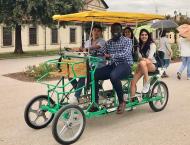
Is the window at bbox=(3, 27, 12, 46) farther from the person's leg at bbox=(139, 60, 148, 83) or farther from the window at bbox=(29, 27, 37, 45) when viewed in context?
the person's leg at bbox=(139, 60, 148, 83)

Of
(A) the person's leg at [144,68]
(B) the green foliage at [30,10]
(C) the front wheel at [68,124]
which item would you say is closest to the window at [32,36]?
(B) the green foliage at [30,10]

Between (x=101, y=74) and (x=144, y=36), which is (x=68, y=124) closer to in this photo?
(x=101, y=74)

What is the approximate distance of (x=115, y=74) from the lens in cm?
710

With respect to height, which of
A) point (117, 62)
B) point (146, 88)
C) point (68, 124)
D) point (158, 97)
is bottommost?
point (68, 124)

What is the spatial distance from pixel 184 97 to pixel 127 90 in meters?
2.78


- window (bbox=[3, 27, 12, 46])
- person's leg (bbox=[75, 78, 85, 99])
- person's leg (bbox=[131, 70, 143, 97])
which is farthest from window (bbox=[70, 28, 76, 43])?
person's leg (bbox=[75, 78, 85, 99])

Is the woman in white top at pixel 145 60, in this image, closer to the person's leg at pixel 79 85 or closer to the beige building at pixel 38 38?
the person's leg at pixel 79 85

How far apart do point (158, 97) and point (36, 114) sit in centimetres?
268

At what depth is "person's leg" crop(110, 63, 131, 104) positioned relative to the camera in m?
7.10

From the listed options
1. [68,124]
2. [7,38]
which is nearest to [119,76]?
[68,124]

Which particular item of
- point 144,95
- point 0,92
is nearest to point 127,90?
point 144,95

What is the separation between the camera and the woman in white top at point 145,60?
798 centimetres

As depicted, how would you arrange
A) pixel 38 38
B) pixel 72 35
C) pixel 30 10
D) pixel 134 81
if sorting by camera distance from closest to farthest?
pixel 134 81 < pixel 30 10 < pixel 38 38 < pixel 72 35

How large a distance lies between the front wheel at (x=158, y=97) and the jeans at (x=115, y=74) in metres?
1.16
